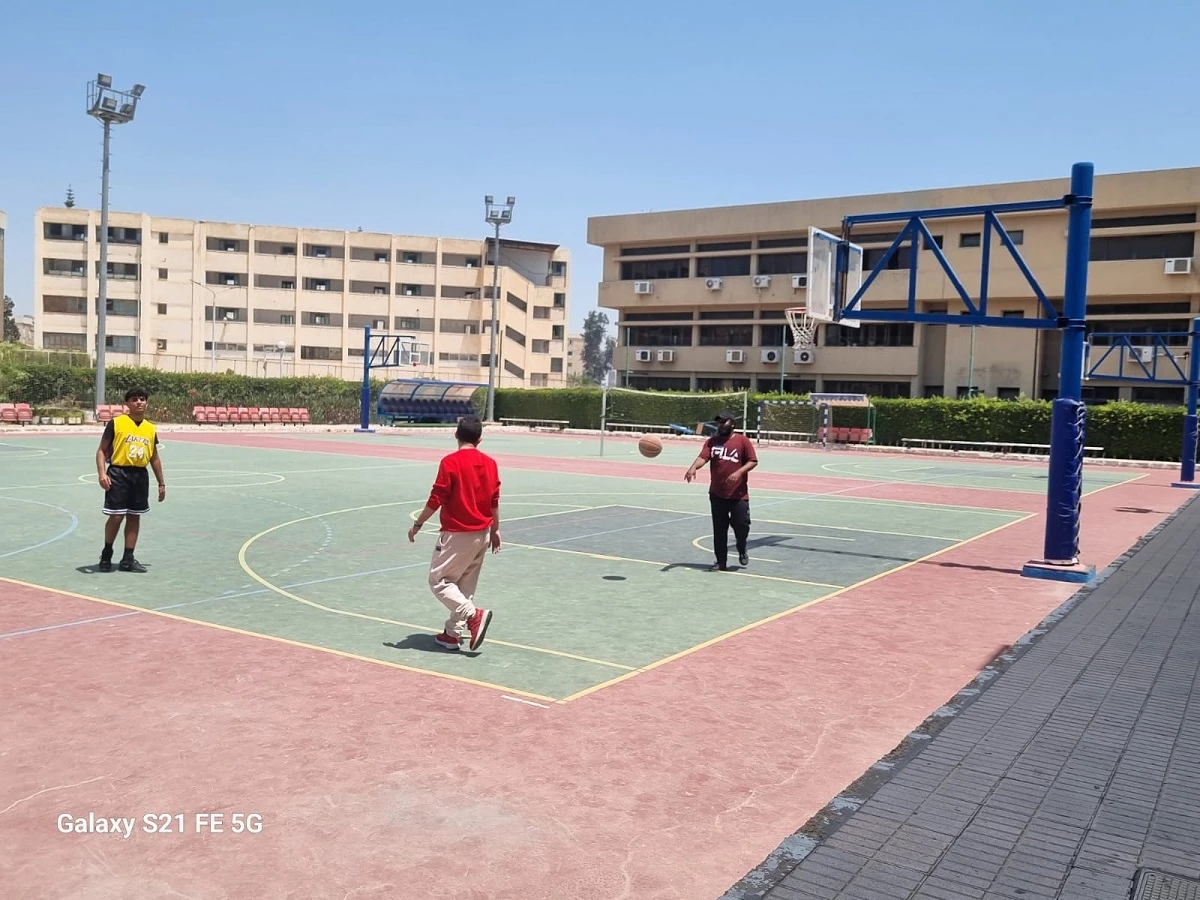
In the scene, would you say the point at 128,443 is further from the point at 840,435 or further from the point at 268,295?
the point at 268,295

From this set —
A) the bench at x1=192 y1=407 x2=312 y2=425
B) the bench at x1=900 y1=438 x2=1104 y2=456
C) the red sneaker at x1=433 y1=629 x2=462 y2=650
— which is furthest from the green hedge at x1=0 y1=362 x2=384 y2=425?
the red sneaker at x1=433 y1=629 x2=462 y2=650

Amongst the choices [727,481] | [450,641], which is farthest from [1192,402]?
[450,641]

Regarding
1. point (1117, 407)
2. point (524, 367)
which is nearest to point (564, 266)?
point (524, 367)

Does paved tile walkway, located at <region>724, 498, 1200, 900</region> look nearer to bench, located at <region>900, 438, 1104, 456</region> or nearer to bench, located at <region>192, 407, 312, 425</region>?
Result: bench, located at <region>900, 438, 1104, 456</region>

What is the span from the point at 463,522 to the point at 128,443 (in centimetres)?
507

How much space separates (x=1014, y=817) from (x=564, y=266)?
10123 centimetres

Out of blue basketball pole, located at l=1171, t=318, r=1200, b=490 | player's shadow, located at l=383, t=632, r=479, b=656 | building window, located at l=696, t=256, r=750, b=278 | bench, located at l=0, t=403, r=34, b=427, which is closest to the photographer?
player's shadow, located at l=383, t=632, r=479, b=656

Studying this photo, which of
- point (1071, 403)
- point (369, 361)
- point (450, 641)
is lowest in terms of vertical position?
point (450, 641)

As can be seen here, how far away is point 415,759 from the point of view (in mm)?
6203

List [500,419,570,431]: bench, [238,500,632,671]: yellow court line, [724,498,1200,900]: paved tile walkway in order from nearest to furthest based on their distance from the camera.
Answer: [724,498,1200,900]: paved tile walkway → [238,500,632,671]: yellow court line → [500,419,570,431]: bench

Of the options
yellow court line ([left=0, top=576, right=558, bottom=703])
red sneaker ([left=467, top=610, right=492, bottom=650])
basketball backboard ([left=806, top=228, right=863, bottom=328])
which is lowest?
yellow court line ([left=0, top=576, right=558, bottom=703])

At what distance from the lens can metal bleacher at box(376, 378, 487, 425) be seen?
197 feet

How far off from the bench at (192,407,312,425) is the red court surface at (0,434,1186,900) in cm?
4307

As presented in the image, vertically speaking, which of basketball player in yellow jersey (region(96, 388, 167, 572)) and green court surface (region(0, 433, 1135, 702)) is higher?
basketball player in yellow jersey (region(96, 388, 167, 572))
